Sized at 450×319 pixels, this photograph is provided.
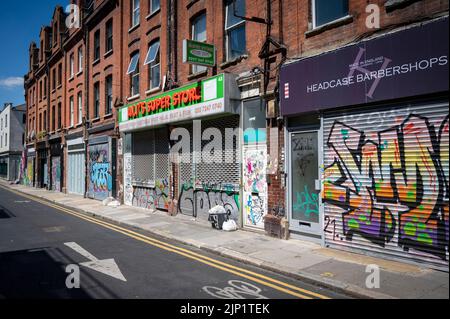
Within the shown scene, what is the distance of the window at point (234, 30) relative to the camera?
37.9ft

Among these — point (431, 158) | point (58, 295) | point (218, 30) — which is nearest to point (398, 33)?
point (431, 158)

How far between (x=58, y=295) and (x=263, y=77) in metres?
7.32

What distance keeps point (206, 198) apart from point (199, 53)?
4978 mm

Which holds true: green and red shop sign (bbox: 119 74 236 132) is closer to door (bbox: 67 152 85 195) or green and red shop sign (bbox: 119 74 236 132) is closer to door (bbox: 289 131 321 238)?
door (bbox: 289 131 321 238)

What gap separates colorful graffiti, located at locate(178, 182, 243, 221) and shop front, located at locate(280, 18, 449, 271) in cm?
262

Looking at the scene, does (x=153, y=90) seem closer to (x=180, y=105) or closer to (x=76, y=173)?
(x=180, y=105)

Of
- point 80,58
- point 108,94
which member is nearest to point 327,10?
point 108,94

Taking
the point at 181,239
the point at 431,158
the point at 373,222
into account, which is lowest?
the point at 181,239

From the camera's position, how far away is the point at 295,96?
29.8ft

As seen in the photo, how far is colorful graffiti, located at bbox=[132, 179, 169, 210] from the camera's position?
15156 millimetres

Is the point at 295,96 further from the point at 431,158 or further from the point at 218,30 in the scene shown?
the point at 218,30

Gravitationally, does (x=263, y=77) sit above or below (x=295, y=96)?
above

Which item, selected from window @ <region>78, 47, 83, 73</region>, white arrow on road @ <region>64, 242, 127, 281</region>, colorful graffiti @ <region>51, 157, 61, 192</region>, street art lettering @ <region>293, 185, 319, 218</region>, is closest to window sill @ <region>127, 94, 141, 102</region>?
window @ <region>78, 47, 83, 73</region>

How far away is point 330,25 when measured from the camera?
8.41 m
